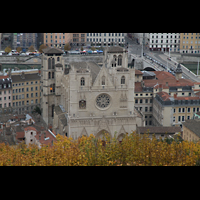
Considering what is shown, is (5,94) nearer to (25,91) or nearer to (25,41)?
(25,91)

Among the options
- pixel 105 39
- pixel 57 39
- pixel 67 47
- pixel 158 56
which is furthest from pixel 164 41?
pixel 57 39

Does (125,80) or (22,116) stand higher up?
(125,80)

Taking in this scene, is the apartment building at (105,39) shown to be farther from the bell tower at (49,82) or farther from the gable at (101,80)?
the gable at (101,80)

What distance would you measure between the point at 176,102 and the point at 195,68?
5869 cm

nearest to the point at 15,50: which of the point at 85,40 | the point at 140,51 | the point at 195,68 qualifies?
the point at 85,40

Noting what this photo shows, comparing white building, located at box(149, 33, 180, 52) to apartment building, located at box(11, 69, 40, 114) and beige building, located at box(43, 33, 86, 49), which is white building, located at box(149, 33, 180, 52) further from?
apartment building, located at box(11, 69, 40, 114)

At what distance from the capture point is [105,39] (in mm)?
151750

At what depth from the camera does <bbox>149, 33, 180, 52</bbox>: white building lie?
491 ft

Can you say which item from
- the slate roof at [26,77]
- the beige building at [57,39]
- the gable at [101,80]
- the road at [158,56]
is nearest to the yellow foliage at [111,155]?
the gable at [101,80]

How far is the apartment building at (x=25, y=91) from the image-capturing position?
9917 cm

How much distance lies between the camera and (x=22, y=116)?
85188 mm

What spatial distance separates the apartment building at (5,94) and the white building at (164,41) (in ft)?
196

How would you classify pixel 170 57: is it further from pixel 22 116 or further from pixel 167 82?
pixel 22 116

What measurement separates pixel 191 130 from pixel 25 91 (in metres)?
36.1
